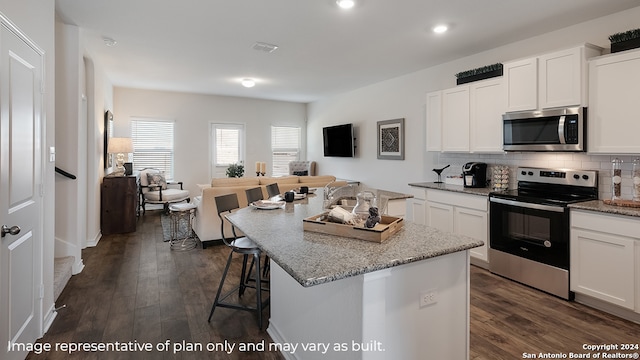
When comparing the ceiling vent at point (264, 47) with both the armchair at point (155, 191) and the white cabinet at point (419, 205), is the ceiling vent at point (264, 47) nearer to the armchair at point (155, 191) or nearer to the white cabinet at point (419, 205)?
the white cabinet at point (419, 205)

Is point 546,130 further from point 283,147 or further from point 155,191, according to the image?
point 155,191

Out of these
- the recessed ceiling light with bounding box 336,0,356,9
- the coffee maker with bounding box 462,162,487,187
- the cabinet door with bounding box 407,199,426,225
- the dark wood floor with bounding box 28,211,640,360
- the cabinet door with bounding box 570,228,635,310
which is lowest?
the dark wood floor with bounding box 28,211,640,360

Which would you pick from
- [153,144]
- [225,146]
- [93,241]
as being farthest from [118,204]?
[225,146]

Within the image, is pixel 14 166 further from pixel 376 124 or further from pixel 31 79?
pixel 376 124

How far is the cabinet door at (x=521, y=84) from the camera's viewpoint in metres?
3.34

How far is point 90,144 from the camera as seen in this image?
448 centimetres

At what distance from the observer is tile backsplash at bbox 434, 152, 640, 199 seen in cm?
307

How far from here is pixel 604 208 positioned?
2.70 meters

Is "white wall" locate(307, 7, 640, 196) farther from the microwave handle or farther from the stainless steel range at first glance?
the microwave handle

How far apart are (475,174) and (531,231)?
105 cm

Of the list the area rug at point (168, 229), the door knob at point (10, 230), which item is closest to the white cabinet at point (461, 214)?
the area rug at point (168, 229)

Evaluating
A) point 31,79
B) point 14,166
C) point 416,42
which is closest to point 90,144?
point 31,79

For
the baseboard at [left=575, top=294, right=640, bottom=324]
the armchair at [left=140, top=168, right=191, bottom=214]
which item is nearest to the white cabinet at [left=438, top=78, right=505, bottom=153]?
the baseboard at [left=575, top=294, right=640, bottom=324]

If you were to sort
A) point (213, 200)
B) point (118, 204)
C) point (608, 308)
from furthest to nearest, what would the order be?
point (118, 204) → point (213, 200) → point (608, 308)
